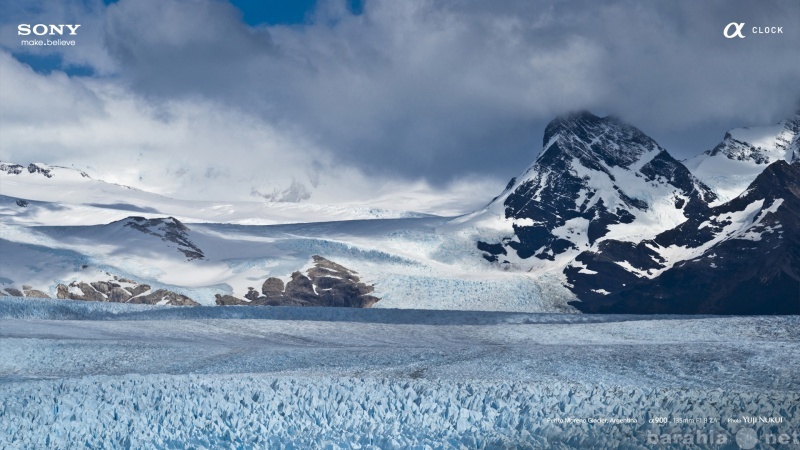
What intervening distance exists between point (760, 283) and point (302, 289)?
6284 centimetres

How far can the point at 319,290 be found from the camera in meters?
122

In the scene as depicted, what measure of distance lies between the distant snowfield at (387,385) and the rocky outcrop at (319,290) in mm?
63409

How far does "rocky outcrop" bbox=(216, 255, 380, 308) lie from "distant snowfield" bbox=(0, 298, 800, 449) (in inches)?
2496

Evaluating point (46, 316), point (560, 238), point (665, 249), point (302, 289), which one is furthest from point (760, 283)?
point (46, 316)

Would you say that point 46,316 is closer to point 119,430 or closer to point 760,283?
point 119,430

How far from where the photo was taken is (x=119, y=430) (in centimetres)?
2691

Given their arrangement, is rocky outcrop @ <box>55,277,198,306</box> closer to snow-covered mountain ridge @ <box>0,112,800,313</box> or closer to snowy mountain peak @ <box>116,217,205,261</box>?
snow-covered mountain ridge @ <box>0,112,800,313</box>

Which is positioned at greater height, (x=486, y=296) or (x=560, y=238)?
(x=560, y=238)

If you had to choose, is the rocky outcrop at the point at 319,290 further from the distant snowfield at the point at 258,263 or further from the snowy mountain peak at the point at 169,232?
the snowy mountain peak at the point at 169,232

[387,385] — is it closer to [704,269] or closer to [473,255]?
[473,255]

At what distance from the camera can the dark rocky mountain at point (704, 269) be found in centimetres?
13938

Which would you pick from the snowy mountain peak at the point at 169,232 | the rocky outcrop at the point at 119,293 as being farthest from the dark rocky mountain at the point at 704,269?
the rocky outcrop at the point at 119,293

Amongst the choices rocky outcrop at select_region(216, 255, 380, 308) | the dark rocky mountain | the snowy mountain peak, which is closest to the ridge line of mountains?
the dark rocky mountain

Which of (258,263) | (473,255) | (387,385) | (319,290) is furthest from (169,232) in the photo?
(387,385)
